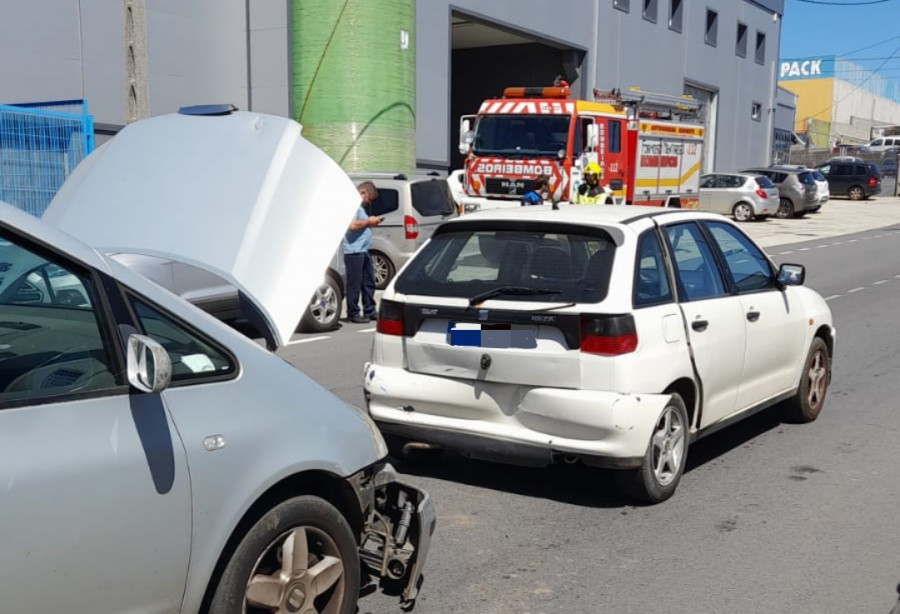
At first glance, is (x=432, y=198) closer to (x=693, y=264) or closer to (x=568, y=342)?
(x=693, y=264)

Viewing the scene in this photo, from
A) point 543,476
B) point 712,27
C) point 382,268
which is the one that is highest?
point 712,27

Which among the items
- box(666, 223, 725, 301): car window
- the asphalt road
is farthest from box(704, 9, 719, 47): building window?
box(666, 223, 725, 301): car window

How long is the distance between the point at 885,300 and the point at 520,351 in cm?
1105

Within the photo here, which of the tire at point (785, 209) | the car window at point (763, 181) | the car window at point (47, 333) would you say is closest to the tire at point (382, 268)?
the car window at point (47, 333)

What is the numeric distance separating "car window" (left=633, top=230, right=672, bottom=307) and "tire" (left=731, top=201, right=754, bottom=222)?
27.2 m

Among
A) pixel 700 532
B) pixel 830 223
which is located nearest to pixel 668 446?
pixel 700 532

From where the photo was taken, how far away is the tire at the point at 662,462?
5176 mm

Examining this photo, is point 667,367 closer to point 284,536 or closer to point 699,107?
point 284,536

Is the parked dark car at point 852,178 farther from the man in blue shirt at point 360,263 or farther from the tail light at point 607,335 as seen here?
the tail light at point 607,335

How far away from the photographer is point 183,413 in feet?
9.46

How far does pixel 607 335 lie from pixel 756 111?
4670 cm

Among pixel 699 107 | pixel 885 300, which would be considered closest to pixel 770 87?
pixel 699 107

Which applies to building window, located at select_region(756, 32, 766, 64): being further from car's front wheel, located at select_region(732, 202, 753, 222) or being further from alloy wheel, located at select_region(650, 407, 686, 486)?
alloy wheel, located at select_region(650, 407, 686, 486)

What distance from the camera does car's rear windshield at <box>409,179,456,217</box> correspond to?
1409 cm
